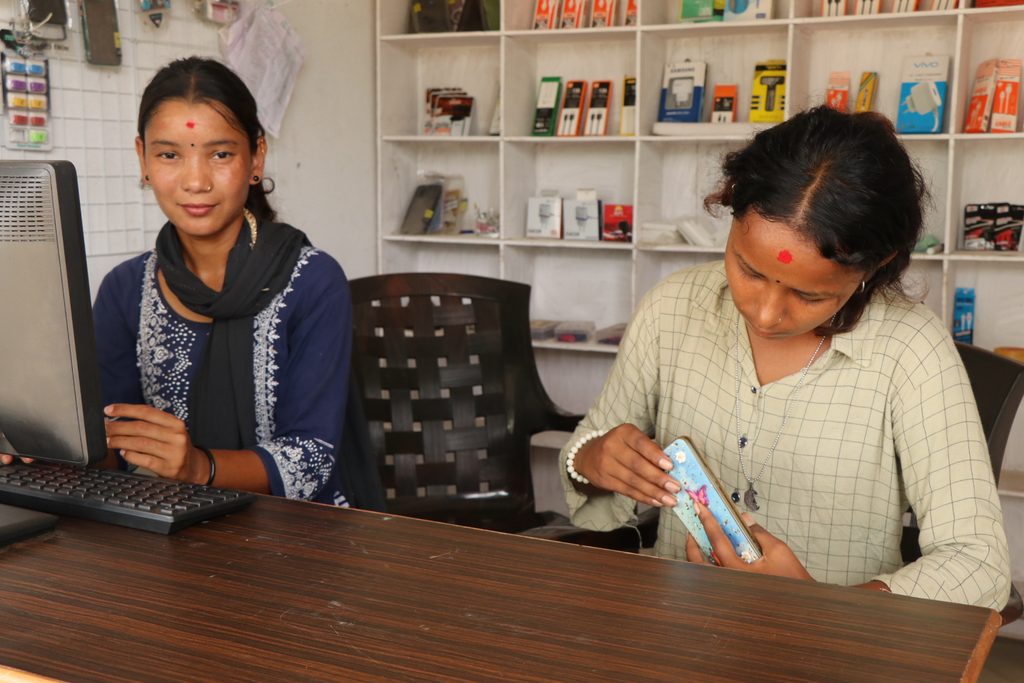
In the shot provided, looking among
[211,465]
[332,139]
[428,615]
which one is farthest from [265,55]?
[428,615]

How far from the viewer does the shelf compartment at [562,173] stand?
3873 mm

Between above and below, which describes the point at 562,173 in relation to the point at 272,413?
above

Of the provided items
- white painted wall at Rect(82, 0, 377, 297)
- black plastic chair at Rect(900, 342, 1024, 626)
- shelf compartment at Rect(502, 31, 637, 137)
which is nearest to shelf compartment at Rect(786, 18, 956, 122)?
shelf compartment at Rect(502, 31, 637, 137)

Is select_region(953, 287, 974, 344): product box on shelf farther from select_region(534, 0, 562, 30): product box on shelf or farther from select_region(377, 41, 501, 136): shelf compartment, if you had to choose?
select_region(377, 41, 501, 136): shelf compartment

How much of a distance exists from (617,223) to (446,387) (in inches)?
74.1

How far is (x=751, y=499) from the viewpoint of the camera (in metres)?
1.55

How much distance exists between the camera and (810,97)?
350cm

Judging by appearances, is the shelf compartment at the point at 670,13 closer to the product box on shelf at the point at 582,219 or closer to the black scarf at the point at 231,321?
the product box on shelf at the point at 582,219

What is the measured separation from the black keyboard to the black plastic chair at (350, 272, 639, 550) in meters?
0.85

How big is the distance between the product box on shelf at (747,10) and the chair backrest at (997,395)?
209cm

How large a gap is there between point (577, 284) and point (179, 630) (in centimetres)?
329

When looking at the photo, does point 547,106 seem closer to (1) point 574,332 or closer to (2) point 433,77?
(2) point 433,77

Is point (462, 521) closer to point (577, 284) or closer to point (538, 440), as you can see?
point (538, 440)

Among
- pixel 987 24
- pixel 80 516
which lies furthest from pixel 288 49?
pixel 80 516
